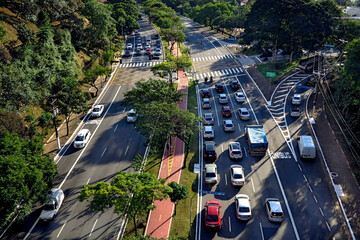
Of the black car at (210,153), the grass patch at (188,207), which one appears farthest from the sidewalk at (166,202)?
the black car at (210,153)

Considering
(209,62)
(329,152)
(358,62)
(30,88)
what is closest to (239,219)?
(329,152)

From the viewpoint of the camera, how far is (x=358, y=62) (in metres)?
40.2

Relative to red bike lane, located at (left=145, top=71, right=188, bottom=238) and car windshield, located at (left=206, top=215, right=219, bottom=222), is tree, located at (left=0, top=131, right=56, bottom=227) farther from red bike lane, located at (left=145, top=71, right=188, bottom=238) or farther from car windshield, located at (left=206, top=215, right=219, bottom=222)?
car windshield, located at (left=206, top=215, right=219, bottom=222)

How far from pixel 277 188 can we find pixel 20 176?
27361 mm

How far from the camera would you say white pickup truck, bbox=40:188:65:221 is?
27.8 metres

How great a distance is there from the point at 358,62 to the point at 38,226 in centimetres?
4813

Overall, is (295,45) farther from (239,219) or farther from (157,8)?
(157,8)

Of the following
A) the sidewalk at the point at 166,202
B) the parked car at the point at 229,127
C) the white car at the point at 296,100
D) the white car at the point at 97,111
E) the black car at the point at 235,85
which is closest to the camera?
the sidewalk at the point at 166,202

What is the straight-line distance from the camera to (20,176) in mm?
23969

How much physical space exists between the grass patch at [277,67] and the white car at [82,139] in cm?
4180

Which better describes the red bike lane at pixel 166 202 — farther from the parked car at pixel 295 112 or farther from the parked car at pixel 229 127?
the parked car at pixel 295 112

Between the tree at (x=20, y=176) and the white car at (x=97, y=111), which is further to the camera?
→ the white car at (x=97, y=111)

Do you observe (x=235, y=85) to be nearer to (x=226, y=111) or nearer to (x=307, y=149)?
(x=226, y=111)

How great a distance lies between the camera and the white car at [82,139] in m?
39.8
